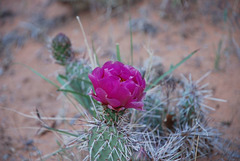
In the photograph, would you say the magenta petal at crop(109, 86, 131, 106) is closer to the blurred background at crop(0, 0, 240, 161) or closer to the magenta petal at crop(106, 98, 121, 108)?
the magenta petal at crop(106, 98, 121, 108)

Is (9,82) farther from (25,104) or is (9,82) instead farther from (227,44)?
(227,44)

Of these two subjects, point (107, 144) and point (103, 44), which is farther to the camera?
point (103, 44)

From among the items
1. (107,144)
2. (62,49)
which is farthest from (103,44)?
(107,144)

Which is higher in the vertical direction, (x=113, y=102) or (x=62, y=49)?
(x=62, y=49)

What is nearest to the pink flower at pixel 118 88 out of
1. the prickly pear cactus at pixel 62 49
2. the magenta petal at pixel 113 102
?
the magenta petal at pixel 113 102

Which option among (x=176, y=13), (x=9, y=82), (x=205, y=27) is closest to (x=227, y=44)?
(x=205, y=27)

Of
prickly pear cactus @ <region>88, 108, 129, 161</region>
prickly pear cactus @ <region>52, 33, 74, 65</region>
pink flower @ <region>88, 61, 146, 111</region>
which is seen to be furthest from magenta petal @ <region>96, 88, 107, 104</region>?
prickly pear cactus @ <region>52, 33, 74, 65</region>

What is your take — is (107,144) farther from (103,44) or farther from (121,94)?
(103,44)
